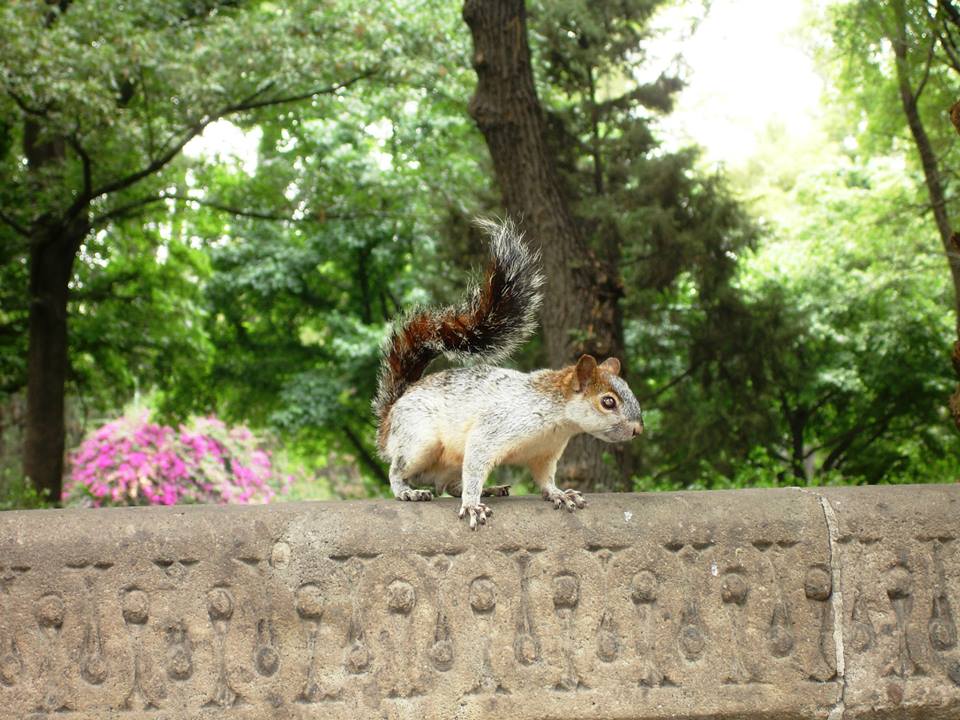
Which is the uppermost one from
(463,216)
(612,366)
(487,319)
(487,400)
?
(463,216)

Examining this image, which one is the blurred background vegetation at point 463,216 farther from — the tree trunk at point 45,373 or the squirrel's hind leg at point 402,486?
the squirrel's hind leg at point 402,486

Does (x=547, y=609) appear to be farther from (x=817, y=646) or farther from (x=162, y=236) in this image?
(x=162, y=236)

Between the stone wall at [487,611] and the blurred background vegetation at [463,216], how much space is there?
3.18m

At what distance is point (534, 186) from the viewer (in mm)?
6535

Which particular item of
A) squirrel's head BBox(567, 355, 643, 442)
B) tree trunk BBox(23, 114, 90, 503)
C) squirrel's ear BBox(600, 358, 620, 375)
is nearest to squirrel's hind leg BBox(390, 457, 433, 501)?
squirrel's head BBox(567, 355, 643, 442)

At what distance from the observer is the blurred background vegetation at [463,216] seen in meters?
7.73

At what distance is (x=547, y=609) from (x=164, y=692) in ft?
3.88

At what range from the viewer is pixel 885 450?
33.9 ft

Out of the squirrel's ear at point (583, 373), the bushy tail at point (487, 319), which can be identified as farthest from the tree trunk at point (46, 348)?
the squirrel's ear at point (583, 373)

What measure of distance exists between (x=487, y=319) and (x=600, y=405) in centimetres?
52

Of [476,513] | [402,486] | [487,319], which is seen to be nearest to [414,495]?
[402,486]

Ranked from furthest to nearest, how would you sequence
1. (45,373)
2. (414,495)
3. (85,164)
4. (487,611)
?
1. (45,373)
2. (85,164)
3. (414,495)
4. (487,611)

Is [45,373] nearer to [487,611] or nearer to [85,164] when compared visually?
[85,164]

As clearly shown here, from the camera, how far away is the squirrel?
10.1 ft
